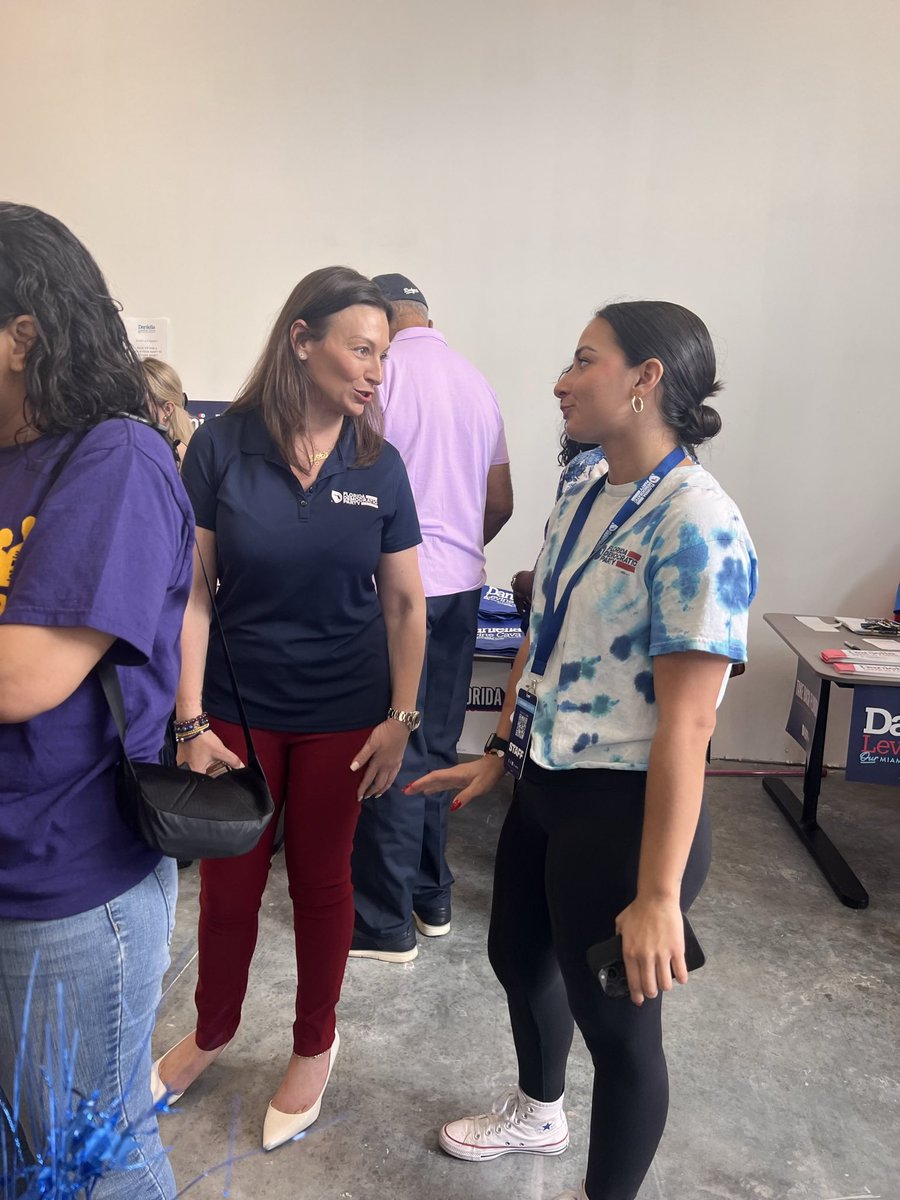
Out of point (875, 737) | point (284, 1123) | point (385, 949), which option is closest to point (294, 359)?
point (284, 1123)

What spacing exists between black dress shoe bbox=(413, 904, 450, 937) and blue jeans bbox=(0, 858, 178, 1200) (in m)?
1.59

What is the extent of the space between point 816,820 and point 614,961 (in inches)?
96.3

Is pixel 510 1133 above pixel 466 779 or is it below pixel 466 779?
below

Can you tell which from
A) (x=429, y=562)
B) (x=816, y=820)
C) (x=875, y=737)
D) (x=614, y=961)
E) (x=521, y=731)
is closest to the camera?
(x=614, y=961)

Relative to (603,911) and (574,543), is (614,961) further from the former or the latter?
(574,543)

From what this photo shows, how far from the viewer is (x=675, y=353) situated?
1230mm

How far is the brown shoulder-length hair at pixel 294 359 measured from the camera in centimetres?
156

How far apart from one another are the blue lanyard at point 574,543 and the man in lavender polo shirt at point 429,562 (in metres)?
0.93

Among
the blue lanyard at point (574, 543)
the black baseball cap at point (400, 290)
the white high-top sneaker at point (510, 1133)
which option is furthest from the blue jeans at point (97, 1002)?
the black baseball cap at point (400, 290)

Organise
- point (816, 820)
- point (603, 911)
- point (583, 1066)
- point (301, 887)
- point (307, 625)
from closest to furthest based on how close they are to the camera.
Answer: point (603, 911) → point (307, 625) → point (301, 887) → point (583, 1066) → point (816, 820)

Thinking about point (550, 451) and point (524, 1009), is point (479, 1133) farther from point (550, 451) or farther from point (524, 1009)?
point (550, 451)

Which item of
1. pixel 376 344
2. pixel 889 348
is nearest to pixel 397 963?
pixel 376 344

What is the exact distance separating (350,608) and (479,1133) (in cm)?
100

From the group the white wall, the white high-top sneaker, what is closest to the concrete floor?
the white high-top sneaker
